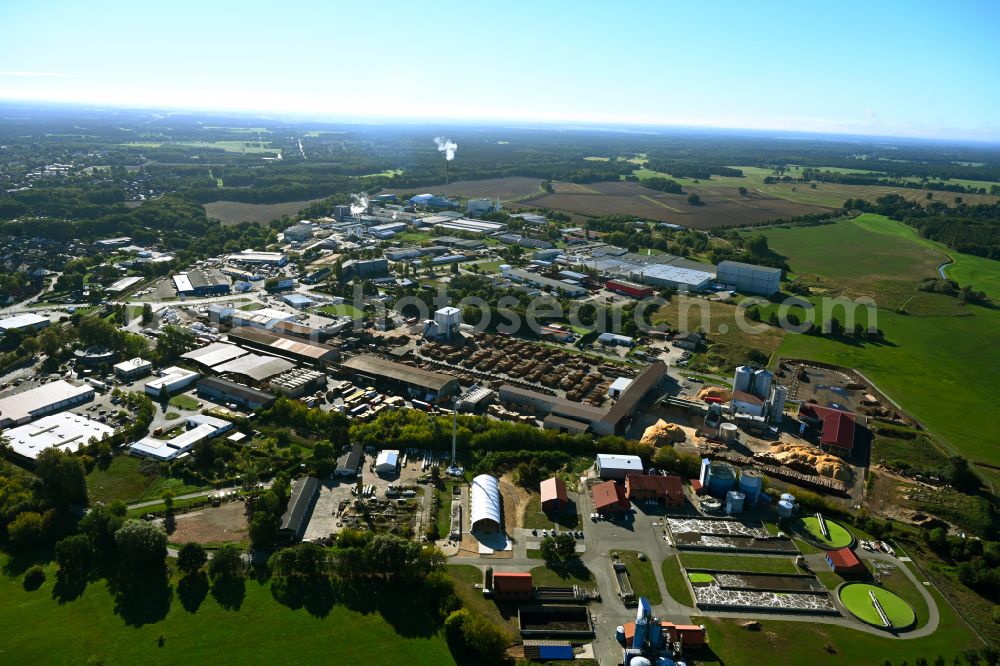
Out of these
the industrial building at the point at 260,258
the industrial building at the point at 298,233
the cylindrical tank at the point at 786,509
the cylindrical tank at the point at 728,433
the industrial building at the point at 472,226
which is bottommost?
the cylindrical tank at the point at 786,509

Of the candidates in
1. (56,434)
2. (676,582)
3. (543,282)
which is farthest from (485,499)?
(543,282)

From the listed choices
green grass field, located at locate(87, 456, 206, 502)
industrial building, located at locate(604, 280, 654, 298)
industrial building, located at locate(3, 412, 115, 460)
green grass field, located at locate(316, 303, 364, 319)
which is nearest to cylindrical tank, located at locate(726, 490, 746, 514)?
green grass field, located at locate(87, 456, 206, 502)

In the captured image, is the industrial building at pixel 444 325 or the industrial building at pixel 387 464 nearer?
the industrial building at pixel 387 464

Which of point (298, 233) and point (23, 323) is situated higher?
point (298, 233)

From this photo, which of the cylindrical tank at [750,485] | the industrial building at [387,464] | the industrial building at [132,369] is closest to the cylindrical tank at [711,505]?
the cylindrical tank at [750,485]

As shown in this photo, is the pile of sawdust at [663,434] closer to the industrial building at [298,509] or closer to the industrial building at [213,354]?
the industrial building at [298,509]

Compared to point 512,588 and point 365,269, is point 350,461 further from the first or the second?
point 365,269
